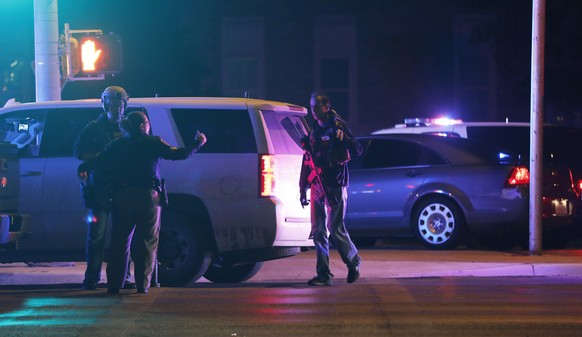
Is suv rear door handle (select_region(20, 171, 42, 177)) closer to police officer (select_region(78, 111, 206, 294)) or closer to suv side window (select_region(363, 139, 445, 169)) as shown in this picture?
police officer (select_region(78, 111, 206, 294))

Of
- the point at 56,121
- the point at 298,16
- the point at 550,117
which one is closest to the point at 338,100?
the point at 298,16

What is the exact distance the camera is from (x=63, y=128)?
36.6ft

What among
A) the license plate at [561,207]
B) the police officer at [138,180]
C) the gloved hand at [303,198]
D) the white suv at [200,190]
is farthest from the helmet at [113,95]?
the license plate at [561,207]

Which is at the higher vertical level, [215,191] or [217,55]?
[217,55]

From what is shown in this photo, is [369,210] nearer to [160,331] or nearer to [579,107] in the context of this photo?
[160,331]

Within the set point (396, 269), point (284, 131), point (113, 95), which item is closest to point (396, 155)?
point (396, 269)

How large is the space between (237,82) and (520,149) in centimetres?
1123

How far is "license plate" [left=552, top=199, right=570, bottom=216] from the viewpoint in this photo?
14391mm

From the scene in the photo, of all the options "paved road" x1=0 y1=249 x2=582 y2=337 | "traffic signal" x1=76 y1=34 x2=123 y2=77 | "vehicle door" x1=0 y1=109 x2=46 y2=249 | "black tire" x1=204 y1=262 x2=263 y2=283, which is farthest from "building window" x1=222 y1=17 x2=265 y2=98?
"vehicle door" x1=0 y1=109 x2=46 y2=249

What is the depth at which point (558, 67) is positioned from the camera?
2264 centimetres

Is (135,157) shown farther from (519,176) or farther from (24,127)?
(519,176)

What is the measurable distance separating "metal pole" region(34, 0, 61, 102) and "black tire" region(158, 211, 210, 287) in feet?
10.0

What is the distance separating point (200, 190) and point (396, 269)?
2.61 m

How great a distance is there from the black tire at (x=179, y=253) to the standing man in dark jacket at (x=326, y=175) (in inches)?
42.5
